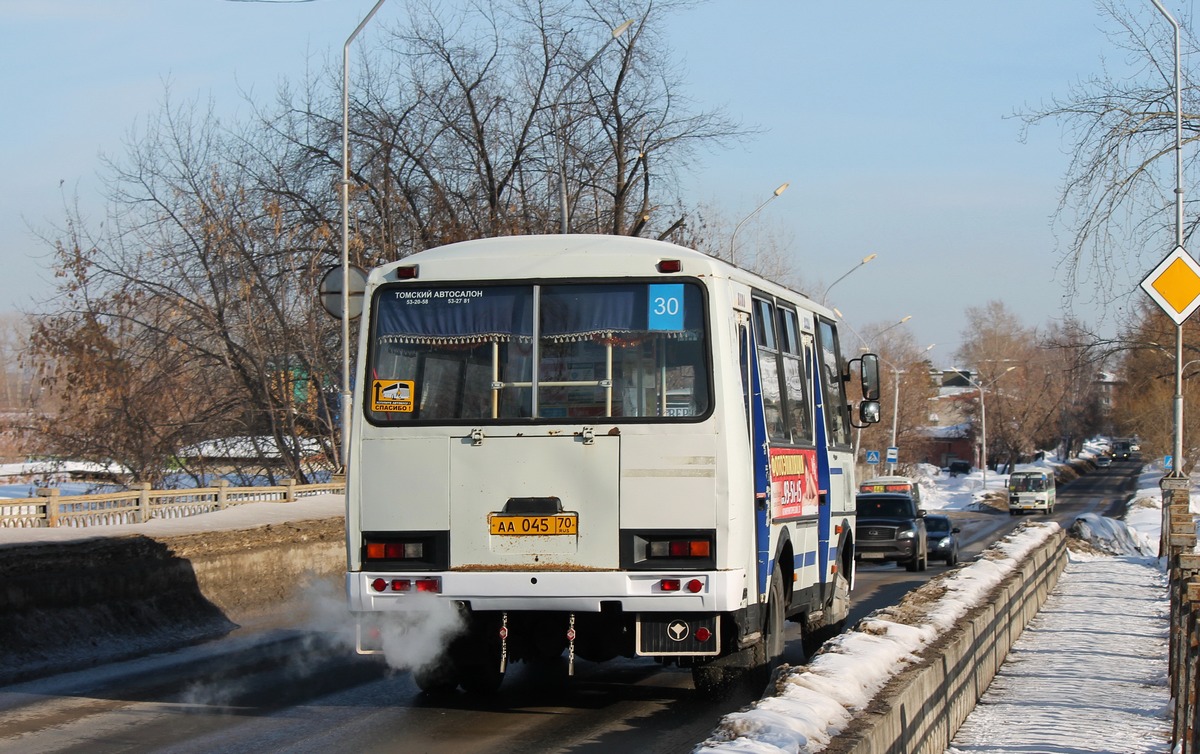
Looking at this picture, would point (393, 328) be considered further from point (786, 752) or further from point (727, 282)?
point (786, 752)

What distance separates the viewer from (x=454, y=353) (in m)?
9.75

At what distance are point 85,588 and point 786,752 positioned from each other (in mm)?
9716

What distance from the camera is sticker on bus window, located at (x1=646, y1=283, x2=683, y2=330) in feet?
31.4

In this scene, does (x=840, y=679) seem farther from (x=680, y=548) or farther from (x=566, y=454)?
(x=566, y=454)

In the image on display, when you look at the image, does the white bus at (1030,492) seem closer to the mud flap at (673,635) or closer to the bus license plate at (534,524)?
the mud flap at (673,635)

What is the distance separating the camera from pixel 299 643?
14.1 meters

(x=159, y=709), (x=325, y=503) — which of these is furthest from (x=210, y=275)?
(x=159, y=709)

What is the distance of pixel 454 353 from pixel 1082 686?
5803 mm

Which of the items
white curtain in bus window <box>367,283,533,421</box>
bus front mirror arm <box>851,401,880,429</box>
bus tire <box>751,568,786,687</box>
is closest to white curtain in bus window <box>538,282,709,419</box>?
white curtain in bus window <box>367,283,533,421</box>

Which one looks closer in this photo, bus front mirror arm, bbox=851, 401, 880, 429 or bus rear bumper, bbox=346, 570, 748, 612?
bus rear bumper, bbox=346, 570, 748, 612

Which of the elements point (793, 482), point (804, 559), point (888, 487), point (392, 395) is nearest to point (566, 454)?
point (392, 395)

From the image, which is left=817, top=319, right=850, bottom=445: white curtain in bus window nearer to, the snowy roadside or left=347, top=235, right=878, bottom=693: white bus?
the snowy roadside

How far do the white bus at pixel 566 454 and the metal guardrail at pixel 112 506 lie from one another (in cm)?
843

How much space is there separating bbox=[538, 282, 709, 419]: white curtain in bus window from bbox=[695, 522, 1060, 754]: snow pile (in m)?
1.93
